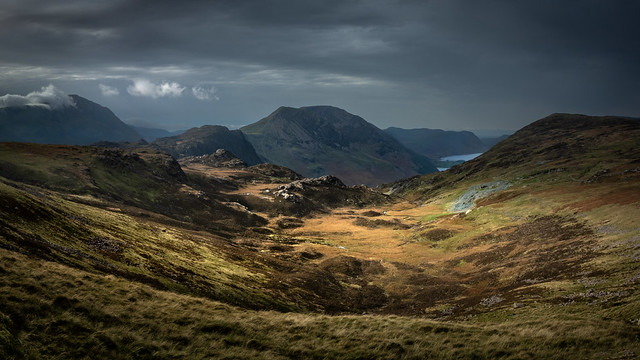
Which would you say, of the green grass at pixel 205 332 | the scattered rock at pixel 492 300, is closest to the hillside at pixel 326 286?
the green grass at pixel 205 332

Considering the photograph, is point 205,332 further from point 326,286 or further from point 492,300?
point 326,286

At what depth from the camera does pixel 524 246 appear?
83.9 m

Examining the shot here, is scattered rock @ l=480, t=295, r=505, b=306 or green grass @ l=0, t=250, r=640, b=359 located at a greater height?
green grass @ l=0, t=250, r=640, b=359

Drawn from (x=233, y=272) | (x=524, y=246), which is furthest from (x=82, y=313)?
(x=524, y=246)

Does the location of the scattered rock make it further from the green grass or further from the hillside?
the green grass

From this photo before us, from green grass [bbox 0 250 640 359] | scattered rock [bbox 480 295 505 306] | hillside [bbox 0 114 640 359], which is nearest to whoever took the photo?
green grass [bbox 0 250 640 359]

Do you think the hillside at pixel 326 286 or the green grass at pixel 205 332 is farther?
the hillside at pixel 326 286

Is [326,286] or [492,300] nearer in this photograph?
[492,300]

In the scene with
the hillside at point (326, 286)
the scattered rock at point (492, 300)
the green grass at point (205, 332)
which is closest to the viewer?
the green grass at point (205, 332)

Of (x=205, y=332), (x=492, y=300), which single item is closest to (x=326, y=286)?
(x=492, y=300)

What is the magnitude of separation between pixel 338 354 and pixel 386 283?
64770 millimetres

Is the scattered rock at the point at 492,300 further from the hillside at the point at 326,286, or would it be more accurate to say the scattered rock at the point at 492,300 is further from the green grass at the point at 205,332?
the green grass at the point at 205,332

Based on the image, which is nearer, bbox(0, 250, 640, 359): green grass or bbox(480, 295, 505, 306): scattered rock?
bbox(0, 250, 640, 359): green grass

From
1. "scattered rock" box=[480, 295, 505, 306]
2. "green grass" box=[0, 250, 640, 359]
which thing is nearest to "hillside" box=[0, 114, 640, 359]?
"green grass" box=[0, 250, 640, 359]
